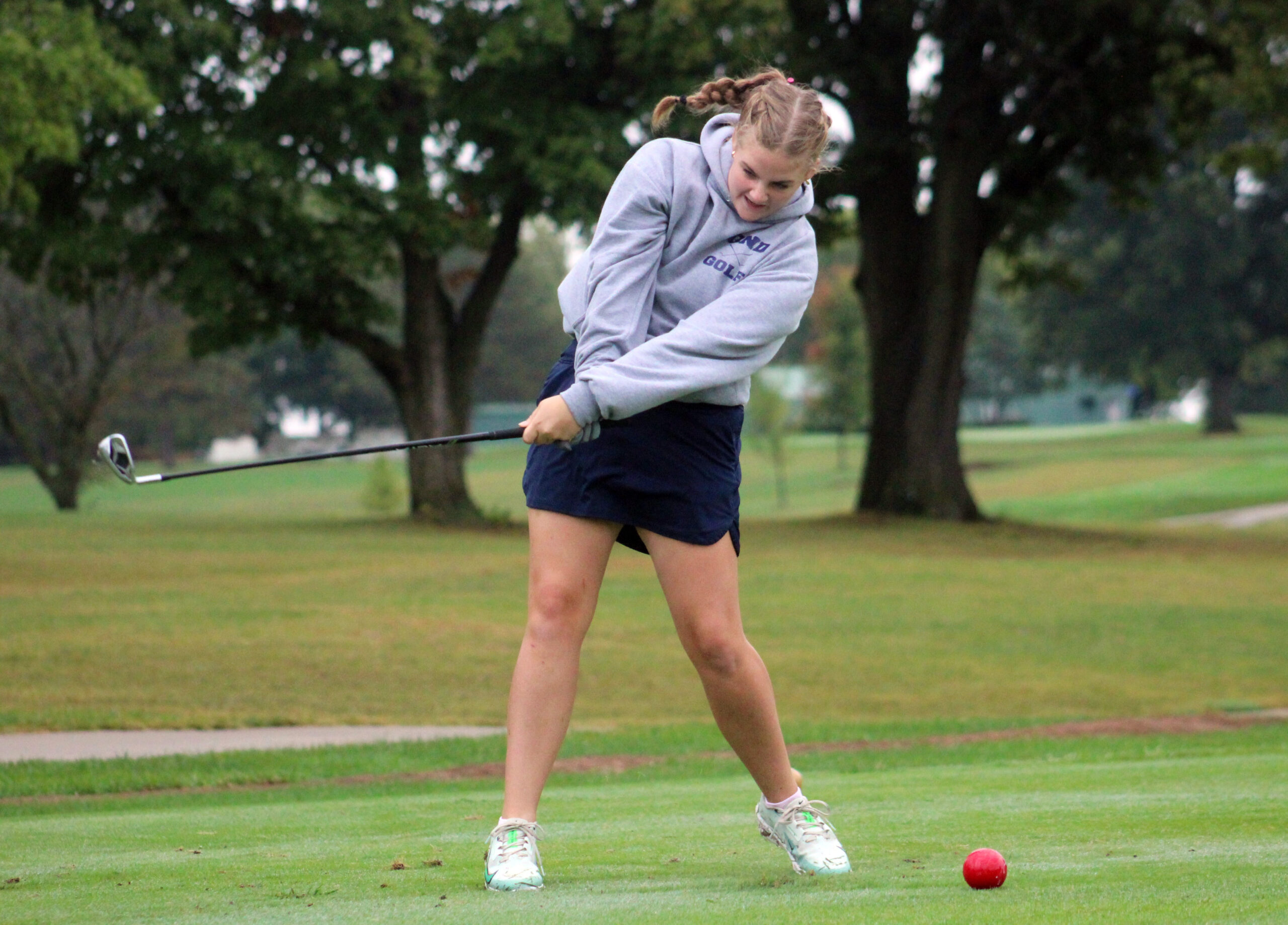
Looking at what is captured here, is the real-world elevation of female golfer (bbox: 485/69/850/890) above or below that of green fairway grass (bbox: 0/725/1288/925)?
above

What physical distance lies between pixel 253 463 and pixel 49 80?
1195cm

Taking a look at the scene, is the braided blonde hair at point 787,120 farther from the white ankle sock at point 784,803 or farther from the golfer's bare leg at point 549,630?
the white ankle sock at point 784,803

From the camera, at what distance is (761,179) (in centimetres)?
395

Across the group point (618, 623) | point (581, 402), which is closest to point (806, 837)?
point (581, 402)

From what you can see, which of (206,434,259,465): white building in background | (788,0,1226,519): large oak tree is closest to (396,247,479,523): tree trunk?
(788,0,1226,519): large oak tree

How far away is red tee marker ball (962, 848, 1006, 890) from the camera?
3.44 meters

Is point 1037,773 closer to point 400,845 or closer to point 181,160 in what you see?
point 400,845

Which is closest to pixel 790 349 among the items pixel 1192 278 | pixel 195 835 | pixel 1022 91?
pixel 1192 278

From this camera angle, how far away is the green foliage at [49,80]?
14352 millimetres

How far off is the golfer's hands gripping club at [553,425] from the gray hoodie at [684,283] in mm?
38

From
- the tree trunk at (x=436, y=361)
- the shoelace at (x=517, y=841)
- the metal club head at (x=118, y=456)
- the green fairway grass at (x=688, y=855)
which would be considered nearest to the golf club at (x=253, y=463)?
the metal club head at (x=118, y=456)

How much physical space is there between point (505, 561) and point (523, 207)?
7570 millimetres

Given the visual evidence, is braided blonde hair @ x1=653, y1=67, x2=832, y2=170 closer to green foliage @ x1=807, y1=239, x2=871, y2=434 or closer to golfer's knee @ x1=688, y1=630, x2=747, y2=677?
golfer's knee @ x1=688, y1=630, x2=747, y2=677

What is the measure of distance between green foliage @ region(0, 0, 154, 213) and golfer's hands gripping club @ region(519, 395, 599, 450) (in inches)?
479
